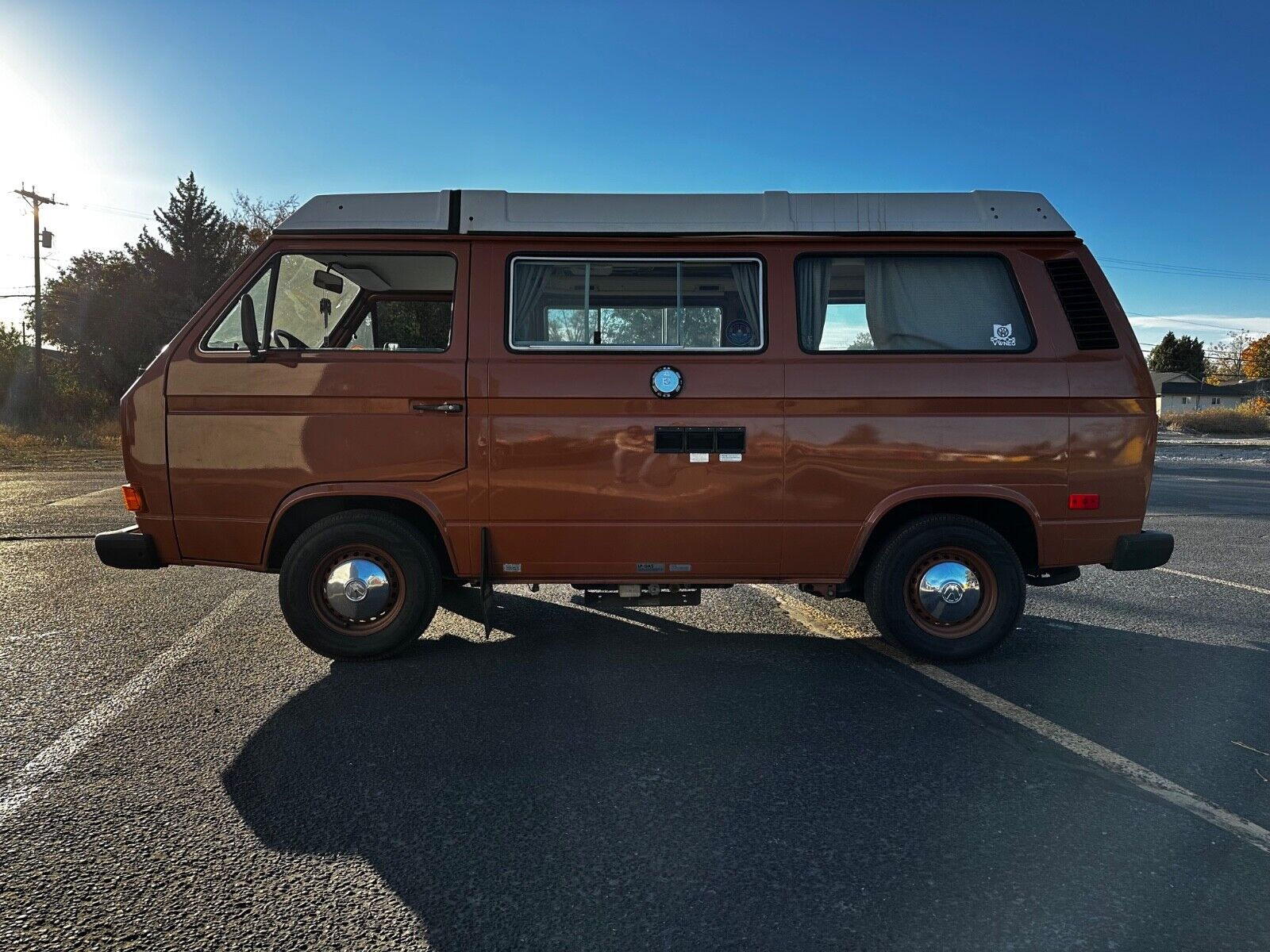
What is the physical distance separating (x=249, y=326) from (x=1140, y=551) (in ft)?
16.3

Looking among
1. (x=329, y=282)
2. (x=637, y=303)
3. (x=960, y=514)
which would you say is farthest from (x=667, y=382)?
(x=329, y=282)

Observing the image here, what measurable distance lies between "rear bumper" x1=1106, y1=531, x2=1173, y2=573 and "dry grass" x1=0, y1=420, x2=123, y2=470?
1796 cm

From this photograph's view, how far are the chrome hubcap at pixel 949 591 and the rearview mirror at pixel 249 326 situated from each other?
152 inches

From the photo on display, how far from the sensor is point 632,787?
10.7ft

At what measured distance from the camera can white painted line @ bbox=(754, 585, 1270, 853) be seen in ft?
9.78

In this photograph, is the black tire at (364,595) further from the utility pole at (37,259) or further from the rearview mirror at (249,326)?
the utility pole at (37,259)

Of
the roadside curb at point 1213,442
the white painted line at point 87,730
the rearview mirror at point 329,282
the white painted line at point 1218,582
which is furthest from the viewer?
the roadside curb at point 1213,442

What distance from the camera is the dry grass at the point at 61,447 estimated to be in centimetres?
1836

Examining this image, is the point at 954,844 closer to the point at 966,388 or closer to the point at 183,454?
the point at 966,388

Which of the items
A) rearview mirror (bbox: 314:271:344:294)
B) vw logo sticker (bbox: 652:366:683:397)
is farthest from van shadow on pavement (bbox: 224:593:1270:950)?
rearview mirror (bbox: 314:271:344:294)

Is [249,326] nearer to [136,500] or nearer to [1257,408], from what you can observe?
[136,500]

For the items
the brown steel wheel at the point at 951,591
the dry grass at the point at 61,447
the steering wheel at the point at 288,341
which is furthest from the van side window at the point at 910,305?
the dry grass at the point at 61,447

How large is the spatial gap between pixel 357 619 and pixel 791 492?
8.20 feet

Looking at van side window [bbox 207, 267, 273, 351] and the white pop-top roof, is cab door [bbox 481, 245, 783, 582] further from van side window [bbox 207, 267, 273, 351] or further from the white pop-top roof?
van side window [bbox 207, 267, 273, 351]
